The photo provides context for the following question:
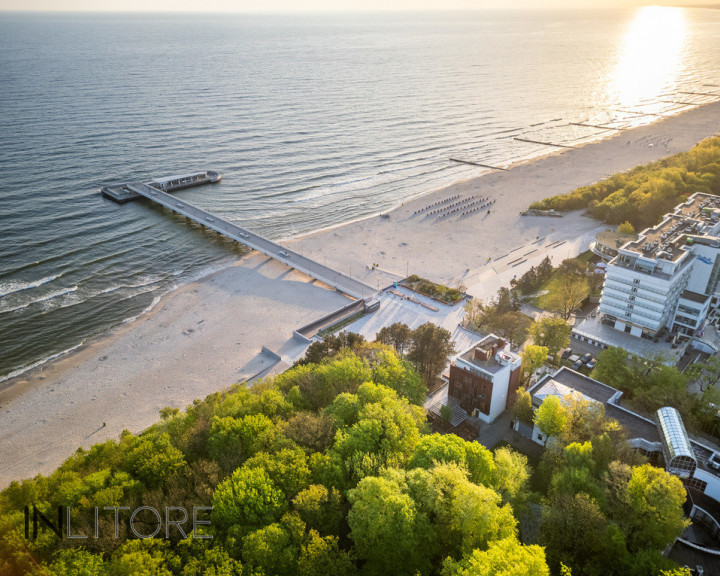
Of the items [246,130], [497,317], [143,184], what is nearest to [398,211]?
[497,317]

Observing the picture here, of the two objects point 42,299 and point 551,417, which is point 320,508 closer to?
point 551,417

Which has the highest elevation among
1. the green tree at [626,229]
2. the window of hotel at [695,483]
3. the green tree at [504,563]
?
the green tree at [504,563]

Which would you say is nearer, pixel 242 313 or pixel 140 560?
pixel 140 560

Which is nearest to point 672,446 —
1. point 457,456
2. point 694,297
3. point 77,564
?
point 457,456

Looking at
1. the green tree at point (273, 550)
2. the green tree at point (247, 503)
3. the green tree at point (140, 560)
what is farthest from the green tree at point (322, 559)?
the green tree at point (140, 560)

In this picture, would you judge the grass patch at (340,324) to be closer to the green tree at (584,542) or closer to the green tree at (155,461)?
the green tree at (155,461)

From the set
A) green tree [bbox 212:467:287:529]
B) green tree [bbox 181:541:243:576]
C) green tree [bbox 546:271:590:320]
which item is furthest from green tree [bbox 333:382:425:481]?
green tree [bbox 546:271:590:320]
